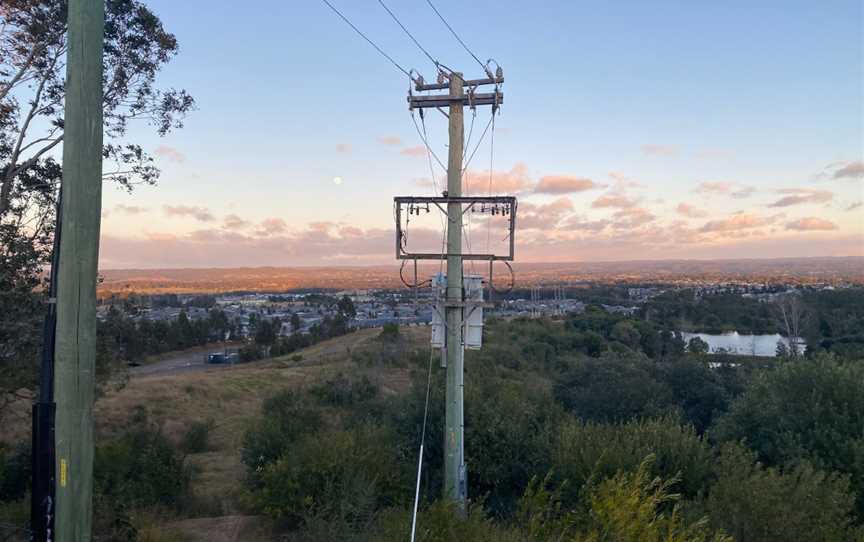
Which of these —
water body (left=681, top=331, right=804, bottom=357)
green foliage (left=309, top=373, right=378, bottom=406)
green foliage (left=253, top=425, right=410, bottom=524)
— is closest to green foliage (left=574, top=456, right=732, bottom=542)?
green foliage (left=253, top=425, right=410, bottom=524)

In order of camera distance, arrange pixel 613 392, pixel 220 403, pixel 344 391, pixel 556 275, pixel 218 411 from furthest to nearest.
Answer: pixel 556 275
pixel 220 403
pixel 344 391
pixel 218 411
pixel 613 392

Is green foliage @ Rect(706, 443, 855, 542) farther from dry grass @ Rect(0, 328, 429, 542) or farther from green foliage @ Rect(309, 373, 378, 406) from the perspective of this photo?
green foliage @ Rect(309, 373, 378, 406)

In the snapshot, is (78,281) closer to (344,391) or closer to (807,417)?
(807,417)

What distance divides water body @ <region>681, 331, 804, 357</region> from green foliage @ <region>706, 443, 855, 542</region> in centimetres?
3986

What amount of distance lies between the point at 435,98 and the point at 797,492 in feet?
26.5

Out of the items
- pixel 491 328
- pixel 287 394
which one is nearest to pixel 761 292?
pixel 491 328

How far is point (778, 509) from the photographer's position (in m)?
7.61

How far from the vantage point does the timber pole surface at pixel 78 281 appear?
12.0ft

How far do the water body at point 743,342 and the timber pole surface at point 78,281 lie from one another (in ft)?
155

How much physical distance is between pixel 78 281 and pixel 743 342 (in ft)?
190

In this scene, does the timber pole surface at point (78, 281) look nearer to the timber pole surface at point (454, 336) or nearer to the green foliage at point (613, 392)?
the timber pole surface at point (454, 336)

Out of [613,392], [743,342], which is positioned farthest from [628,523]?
[743,342]

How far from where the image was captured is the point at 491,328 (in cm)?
5319

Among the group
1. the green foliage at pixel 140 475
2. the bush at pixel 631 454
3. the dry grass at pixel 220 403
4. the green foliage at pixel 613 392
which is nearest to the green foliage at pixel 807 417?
the bush at pixel 631 454
